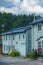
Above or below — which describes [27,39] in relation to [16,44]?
above

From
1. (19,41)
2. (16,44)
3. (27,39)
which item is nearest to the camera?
(27,39)

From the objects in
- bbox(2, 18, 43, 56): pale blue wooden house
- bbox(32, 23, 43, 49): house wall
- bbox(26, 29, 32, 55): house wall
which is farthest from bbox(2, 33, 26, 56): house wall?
bbox(32, 23, 43, 49): house wall

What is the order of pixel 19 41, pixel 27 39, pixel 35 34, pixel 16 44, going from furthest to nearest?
pixel 16 44, pixel 19 41, pixel 27 39, pixel 35 34

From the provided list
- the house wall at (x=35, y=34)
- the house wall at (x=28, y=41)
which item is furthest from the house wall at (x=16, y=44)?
the house wall at (x=35, y=34)

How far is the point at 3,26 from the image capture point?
96.4m

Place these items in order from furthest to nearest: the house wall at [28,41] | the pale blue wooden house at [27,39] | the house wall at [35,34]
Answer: the house wall at [28,41]
the house wall at [35,34]
the pale blue wooden house at [27,39]

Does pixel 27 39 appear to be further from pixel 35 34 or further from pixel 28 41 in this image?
pixel 35 34

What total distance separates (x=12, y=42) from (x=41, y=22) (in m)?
13.5

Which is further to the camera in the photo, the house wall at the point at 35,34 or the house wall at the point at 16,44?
the house wall at the point at 16,44

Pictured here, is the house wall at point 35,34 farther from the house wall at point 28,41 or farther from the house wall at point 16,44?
the house wall at point 16,44

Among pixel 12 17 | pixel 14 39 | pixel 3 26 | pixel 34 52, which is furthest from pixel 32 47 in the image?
pixel 12 17

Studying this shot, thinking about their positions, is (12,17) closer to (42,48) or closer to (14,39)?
(14,39)

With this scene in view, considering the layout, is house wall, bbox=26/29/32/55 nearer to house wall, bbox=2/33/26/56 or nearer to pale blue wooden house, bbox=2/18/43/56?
pale blue wooden house, bbox=2/18/43/56

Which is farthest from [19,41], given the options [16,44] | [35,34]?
[35,34]
